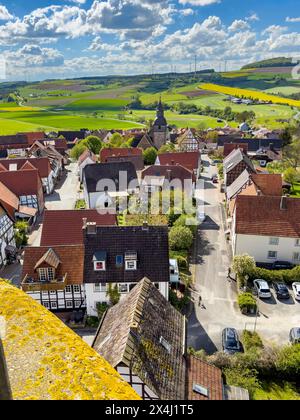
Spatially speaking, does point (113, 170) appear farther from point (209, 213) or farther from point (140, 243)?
point (140, 243)

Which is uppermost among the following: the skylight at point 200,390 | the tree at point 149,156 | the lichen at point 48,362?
the lichen at point 48,362

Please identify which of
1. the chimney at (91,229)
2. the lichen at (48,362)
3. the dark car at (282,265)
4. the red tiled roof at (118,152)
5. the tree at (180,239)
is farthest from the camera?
the red tiled roof at (118,152)

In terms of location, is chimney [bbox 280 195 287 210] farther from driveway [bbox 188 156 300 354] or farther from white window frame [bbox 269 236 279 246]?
driveway [bbox 188 156 300 354]

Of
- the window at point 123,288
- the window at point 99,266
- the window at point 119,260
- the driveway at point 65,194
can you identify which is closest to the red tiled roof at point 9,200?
the driveway at point 65,194

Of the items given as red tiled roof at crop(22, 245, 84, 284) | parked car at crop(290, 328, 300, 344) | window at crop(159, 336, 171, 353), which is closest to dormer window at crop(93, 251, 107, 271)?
red tiled roof at crop(22, 245, 84, 284)

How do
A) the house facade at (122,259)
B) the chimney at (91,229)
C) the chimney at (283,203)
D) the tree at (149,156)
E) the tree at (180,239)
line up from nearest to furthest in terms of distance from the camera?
the house facade at (122,259) < the chimney at (91,229) < the chimney at (283,203) < the tree at (180,239) < the tree at (149,156)

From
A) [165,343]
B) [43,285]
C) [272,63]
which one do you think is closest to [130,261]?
[43,285]

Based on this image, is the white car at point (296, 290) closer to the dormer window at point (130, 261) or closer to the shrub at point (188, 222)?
the shrub at point (188, 222)

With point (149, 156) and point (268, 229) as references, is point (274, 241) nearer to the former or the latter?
point (268, 229)
